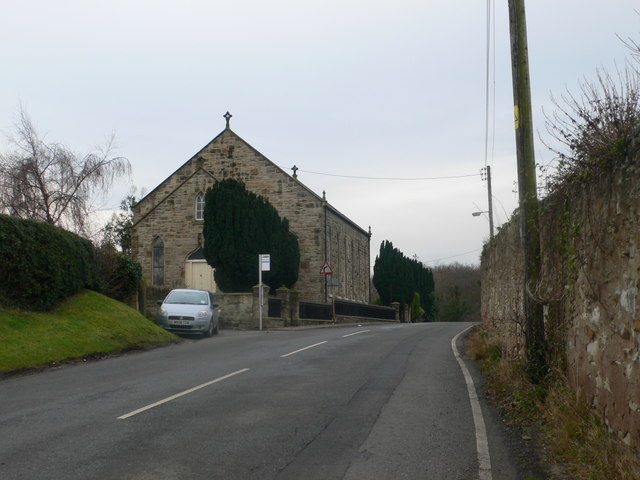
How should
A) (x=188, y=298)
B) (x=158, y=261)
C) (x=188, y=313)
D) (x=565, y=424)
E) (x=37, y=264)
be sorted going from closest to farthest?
(x=565, y=424) < (x=37, y=264) < (x=188, y=313) < (x=188, y=298) < (x=158, y=261)

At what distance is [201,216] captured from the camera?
139 ft

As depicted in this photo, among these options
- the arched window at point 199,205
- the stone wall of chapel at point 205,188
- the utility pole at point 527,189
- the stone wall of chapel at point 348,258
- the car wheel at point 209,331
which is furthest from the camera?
the stone wall of chapel at point 348,258

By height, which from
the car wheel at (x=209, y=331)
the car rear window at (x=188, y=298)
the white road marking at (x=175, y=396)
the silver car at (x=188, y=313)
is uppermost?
the car rear window at (x=188, y=298)

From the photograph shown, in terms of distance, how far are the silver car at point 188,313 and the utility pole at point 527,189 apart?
1412 cm

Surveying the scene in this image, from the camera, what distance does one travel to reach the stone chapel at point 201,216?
41.7 meters

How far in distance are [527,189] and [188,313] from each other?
14.5 m

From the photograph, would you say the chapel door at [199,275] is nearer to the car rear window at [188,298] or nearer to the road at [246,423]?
the car rear window at [188,298]

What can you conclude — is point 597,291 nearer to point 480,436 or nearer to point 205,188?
point 480,436

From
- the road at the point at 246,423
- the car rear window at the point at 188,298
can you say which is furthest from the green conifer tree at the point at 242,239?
the road at the point at 246,423

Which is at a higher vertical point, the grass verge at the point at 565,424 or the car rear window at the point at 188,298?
the car rear window at the point at 188,298

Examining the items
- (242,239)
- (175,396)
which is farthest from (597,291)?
(242,239)

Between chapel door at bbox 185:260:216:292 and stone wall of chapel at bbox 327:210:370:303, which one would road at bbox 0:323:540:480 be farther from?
chapel door at bbox 185:260:216:292

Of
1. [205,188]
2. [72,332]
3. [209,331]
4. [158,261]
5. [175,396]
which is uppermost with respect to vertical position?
[205,188]

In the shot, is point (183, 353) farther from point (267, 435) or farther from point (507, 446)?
point (507, 446)
